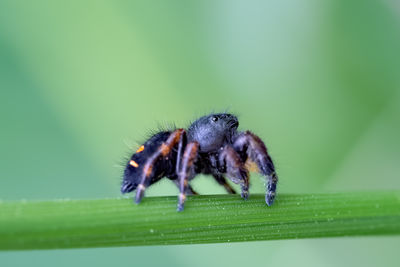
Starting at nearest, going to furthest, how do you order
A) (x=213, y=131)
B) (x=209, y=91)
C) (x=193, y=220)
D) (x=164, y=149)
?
(x=193, y=220) < (x=164, y=149) < (x=213, y=131) < (x=209, y=91)

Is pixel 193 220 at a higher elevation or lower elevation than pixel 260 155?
higher

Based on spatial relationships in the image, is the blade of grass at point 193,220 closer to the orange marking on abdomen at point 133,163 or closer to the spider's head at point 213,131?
the spider's head at point 213,131

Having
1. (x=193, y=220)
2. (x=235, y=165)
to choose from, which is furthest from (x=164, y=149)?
(x=193, y=220)

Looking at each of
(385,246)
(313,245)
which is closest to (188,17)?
(313,245)

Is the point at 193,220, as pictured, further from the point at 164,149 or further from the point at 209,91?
the point at 209,91

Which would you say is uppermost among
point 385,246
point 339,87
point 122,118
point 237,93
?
point 122,118

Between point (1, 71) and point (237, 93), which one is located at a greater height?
point (1, 71)

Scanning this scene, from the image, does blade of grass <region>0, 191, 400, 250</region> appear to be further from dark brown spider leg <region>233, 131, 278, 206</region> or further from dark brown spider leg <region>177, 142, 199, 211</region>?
dark brown spider leg <region>177, 142, 199, 211</region>

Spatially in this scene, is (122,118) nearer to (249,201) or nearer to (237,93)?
(237,93)
